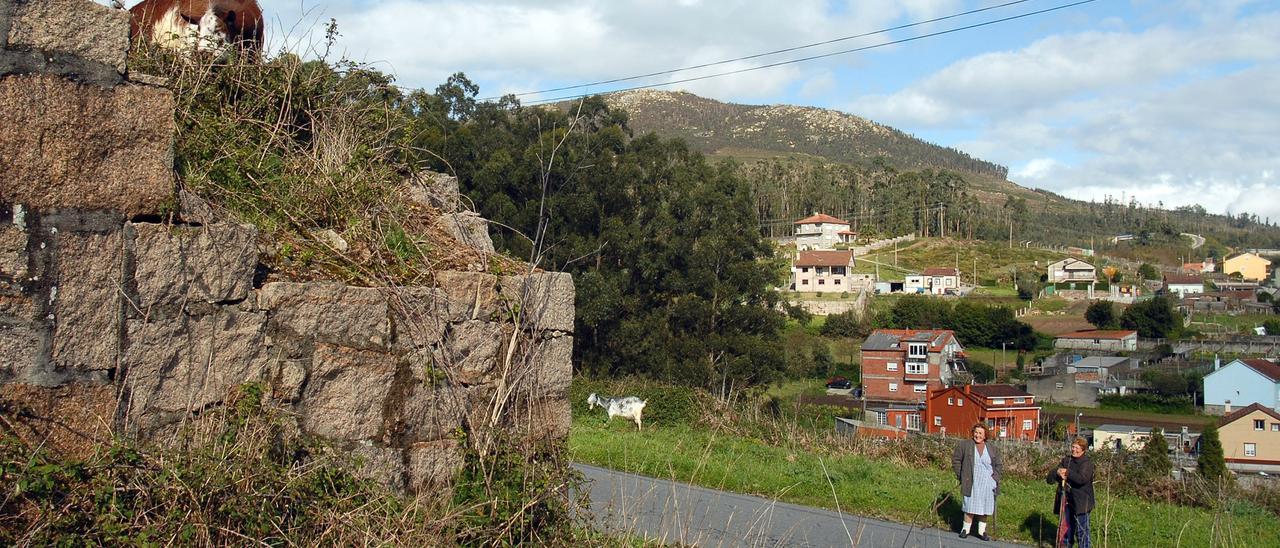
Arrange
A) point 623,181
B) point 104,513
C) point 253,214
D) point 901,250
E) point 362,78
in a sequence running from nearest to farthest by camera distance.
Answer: point 104,513, point 253,214, point 362,78, point 623,181, point 901,250

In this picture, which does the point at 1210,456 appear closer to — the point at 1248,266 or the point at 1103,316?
the point at 1103,316

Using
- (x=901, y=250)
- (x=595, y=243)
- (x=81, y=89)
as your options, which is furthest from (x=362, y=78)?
(x=901, y=250)

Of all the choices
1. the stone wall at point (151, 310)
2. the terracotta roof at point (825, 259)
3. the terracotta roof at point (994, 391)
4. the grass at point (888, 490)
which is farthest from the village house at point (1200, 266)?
the stone wall at point (151, 310)

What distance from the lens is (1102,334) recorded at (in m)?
64.9

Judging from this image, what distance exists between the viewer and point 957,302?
228 ft

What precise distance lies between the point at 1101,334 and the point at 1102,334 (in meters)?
0.07

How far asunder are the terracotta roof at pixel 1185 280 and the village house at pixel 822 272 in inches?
1243

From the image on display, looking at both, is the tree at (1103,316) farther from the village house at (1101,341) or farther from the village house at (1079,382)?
the village house at (1079,382)

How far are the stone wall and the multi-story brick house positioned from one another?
141ft

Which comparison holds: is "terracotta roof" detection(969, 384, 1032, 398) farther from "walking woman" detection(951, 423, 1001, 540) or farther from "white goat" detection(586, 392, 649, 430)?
"walking woman" detection(951, 423, 1001, 540)

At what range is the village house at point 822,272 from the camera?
7775cm

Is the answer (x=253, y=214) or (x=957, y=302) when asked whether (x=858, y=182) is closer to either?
(x=957, y=302)

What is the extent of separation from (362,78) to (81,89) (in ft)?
10.3

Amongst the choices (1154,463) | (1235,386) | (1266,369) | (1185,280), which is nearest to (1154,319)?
(1185,280)
